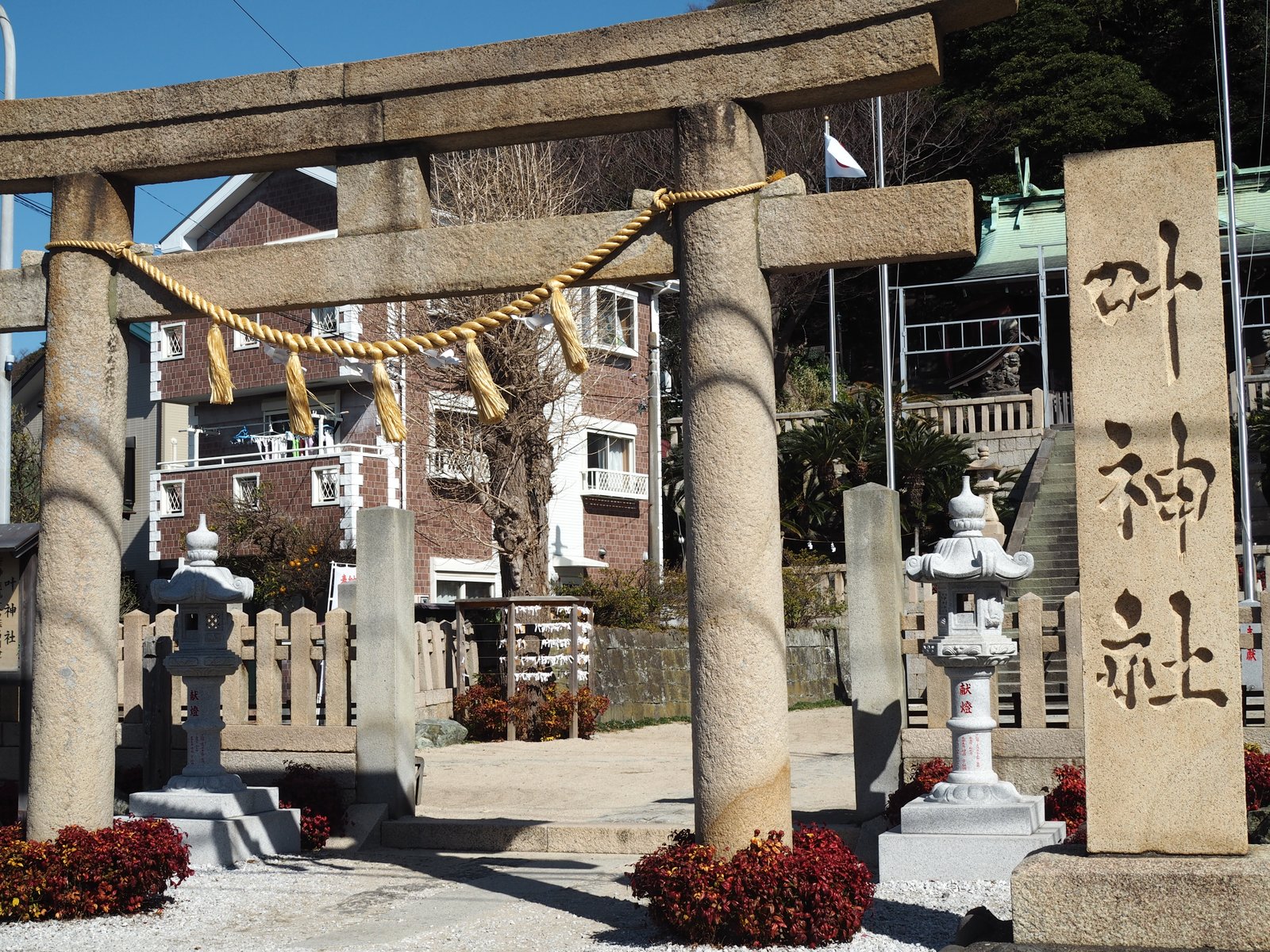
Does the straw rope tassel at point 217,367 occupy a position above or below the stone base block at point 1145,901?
above

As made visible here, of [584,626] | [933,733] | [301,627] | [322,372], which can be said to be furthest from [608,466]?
[933,733]

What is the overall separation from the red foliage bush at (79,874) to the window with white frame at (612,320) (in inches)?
→ 588

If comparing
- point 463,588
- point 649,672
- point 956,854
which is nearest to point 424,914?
point 956,854

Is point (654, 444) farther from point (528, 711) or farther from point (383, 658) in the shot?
point (383, 658)

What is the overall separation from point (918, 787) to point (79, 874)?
512cm

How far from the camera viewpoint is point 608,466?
3000 cm

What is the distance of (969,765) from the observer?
28.2 feet

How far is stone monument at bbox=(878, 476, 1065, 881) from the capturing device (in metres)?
8.27

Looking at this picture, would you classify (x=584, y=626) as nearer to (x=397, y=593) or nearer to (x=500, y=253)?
(x=397, y=593)

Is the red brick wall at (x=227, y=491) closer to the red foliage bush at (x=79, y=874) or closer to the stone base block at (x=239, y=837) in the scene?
the stone base block at (x=239, y=837)

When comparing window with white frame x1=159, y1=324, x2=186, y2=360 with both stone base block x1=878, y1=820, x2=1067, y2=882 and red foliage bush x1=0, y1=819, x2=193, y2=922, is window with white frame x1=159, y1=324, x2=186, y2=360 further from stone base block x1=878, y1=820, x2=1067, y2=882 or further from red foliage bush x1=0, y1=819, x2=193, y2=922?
stone base block x1=878, y1=820, x2=1067, y2=882

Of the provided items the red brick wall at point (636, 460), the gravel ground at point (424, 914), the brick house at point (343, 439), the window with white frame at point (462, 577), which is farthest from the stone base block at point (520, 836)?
the red brick wall at point (636, 460)

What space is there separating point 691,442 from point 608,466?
74.4ft

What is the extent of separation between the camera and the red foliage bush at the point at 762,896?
669 centimetres
